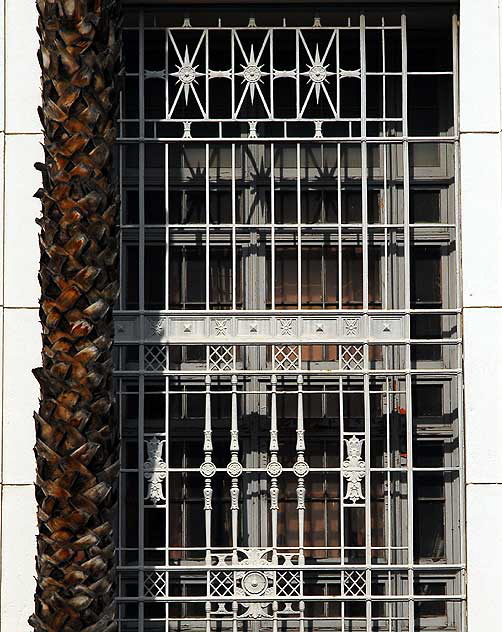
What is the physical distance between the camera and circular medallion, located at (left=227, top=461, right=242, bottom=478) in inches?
334

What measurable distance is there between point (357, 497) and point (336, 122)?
2.68 metres

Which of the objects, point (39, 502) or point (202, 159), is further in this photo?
point (202, 159)

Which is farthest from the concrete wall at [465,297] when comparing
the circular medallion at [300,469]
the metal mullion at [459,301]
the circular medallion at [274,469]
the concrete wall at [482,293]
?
the circular medallion at [274,469]

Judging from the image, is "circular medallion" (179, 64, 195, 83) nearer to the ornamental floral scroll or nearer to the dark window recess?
the dark window recess

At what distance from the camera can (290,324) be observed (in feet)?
28.2

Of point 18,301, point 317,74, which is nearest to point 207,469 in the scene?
point 18,301

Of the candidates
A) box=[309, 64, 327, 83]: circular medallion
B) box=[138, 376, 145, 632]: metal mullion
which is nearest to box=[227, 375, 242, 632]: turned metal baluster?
box=[138, 376, 145, 632]: metal mullion

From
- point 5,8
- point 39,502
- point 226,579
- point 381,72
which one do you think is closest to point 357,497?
point 226,579

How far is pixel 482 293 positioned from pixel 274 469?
1.89m

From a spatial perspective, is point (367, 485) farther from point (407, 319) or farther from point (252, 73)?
point (252, 73)

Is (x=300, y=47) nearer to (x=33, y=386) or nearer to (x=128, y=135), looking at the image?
(x=128, y=135)

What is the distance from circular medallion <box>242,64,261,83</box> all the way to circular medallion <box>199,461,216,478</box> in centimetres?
272

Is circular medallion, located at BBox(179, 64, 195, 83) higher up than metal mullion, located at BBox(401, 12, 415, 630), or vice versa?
circular medallion, located at BBox(179, 64, 195, 83)

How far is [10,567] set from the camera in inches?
325
